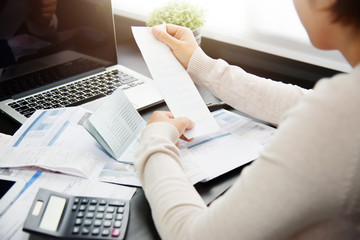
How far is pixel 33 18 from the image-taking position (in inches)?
36.7

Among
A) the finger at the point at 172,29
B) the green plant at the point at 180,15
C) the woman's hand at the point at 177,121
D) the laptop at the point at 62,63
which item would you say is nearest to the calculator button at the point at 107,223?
the woman's hand at the point at 177,121

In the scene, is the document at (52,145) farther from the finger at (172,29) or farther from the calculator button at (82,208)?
the finger at (172,29)

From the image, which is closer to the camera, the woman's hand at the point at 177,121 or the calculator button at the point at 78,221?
the calculator button at the point at 78,221

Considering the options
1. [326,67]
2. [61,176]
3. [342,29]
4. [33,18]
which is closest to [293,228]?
[342,29]

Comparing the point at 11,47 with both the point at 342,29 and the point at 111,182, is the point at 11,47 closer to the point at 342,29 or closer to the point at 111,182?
the point at 111,182

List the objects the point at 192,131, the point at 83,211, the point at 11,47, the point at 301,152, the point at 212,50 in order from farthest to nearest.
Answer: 1. the point at 212,50
2. the point at 11,47
3. the point at 192,131
4. the point at 83,211
5. the point at 301,152

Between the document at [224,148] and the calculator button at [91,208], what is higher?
the calculator button at [91,208]

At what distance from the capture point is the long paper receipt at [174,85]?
82 cm

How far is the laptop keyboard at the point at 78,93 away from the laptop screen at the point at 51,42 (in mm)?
41

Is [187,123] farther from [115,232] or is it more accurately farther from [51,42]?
[51,42]

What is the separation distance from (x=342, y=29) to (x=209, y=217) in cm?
33

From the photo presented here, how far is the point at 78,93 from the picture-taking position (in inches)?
40.8

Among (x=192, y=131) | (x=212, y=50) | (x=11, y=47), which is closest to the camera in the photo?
(x=192, y=131)

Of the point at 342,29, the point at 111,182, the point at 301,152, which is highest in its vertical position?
the point at 342,29
